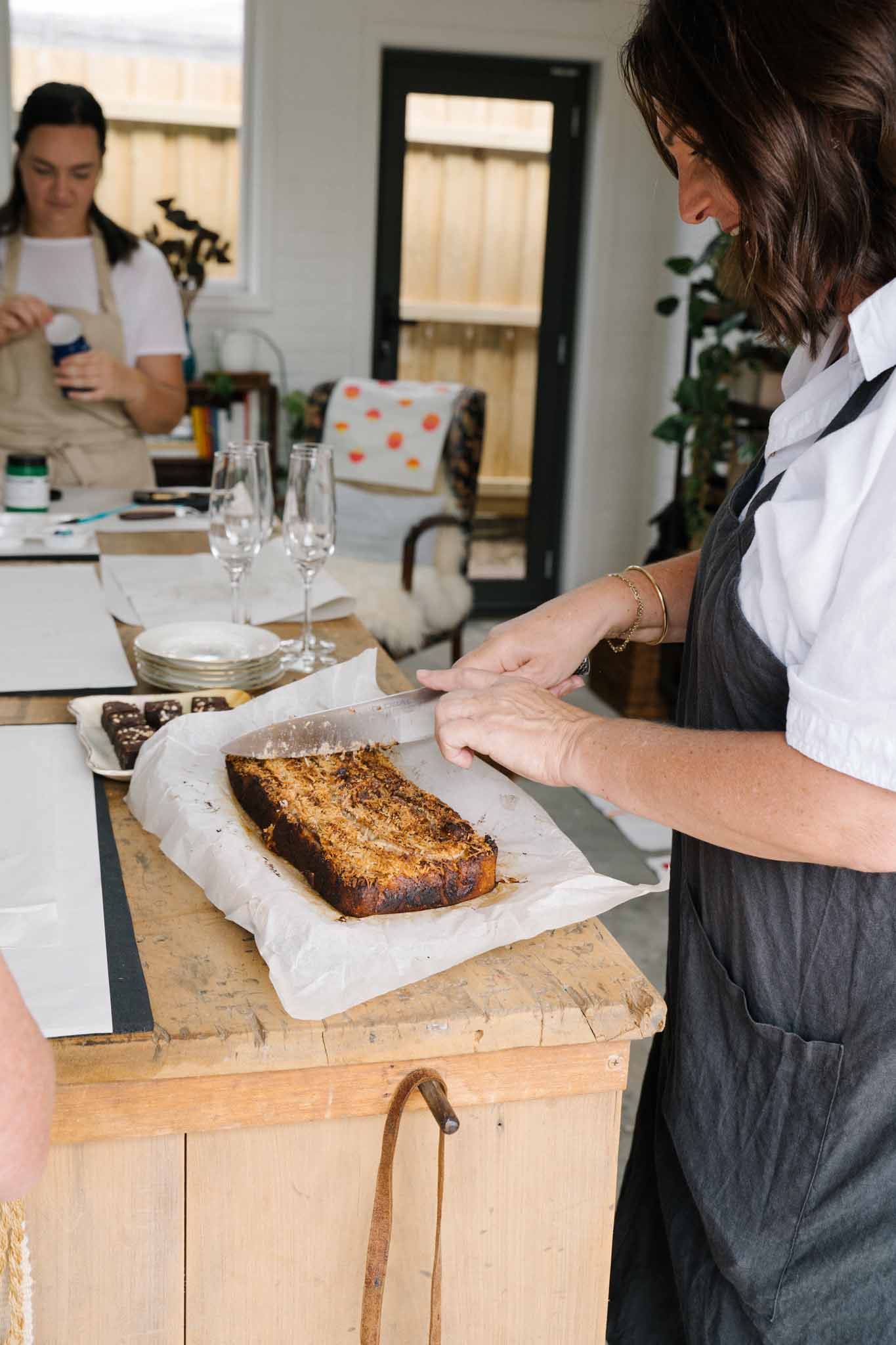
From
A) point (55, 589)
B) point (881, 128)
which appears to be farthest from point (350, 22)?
point (881, 128)

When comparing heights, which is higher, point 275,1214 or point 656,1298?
point 275,1214

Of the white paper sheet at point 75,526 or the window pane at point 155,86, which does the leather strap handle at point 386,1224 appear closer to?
the white paper sheet at point 75,526

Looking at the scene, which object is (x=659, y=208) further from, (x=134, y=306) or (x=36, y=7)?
(x=134, y=306)

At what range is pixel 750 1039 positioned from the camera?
107cm

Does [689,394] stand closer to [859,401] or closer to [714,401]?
[714,401]

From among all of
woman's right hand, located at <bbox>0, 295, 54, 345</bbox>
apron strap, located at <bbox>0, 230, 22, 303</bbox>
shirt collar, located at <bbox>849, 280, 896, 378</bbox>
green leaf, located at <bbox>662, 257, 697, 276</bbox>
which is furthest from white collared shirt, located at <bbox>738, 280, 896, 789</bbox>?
green leaf, located at <bbox>662, 257, 697, 276</bbox>

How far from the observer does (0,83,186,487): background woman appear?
292 centimetres

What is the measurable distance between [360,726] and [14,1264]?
0.55 meters

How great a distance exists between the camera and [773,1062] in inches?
41.5

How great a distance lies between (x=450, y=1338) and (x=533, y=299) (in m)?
5.22

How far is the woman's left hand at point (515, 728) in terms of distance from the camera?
1.02 meters

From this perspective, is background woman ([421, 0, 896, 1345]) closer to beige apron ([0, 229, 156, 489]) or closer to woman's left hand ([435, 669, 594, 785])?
woman's left hand ([435, 669, 594, 785])

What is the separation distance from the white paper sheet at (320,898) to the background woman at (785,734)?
0.30 feet

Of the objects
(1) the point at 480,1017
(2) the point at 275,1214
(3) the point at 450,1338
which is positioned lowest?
(3) the point at 450,1338
